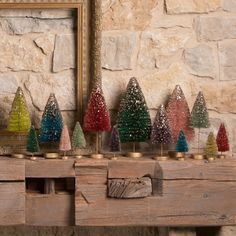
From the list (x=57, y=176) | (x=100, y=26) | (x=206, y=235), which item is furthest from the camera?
(x=206, y=235)

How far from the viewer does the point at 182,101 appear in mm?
1536

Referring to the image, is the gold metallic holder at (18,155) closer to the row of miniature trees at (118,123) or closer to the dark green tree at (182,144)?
the row of miniature trees at (118,123)

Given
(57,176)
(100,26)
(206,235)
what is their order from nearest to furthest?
(57,176) < (100,26) < (206,235)

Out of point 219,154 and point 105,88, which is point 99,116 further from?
point 219,154

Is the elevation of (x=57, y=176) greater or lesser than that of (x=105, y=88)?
lesser

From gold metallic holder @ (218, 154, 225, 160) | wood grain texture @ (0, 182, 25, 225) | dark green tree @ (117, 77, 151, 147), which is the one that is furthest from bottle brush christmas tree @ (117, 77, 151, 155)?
wood grain texture @ (0, 182, 25, 225)

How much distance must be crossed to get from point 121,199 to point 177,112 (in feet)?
0.99

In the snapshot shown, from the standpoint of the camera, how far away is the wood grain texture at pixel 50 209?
1.45 m

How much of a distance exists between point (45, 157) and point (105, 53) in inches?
14.1

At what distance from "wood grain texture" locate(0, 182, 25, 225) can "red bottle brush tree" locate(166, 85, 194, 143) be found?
458 mm

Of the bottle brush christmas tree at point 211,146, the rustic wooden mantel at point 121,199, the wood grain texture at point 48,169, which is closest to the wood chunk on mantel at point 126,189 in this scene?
the rustic wooden mantel at point 121,199

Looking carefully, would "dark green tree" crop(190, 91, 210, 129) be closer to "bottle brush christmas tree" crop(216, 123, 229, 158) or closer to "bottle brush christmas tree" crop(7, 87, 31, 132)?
"bottle brush christmas tree" crop(216, 123, 229, 158)

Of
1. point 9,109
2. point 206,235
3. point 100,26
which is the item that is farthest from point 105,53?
point 206,235

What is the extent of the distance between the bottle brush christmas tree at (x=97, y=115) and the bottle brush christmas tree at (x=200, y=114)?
0.81 feet
